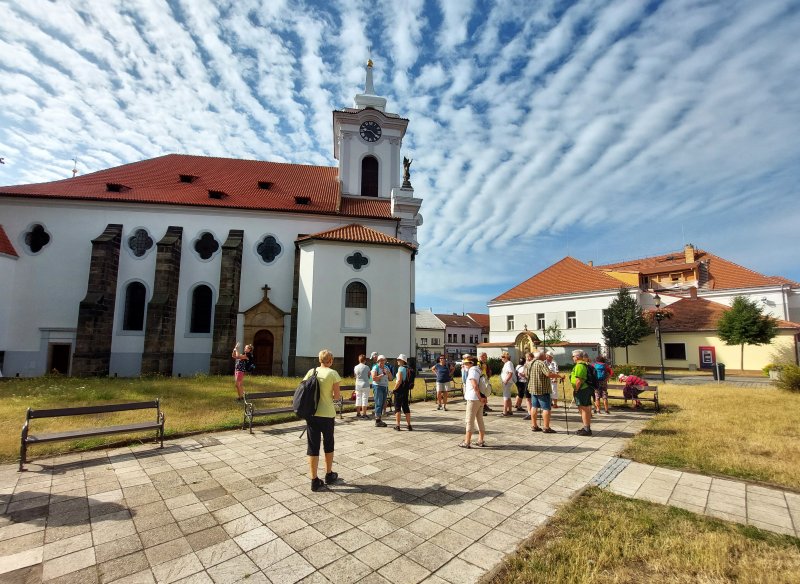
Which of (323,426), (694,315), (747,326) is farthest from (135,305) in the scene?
(694,315)

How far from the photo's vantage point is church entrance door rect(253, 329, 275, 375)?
20.0 m

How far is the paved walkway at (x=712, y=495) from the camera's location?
4.14m

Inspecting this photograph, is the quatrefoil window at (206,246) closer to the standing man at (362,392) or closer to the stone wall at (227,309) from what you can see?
the stone wall at (227,309)

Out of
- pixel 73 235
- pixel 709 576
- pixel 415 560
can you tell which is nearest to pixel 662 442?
pixel 709 576

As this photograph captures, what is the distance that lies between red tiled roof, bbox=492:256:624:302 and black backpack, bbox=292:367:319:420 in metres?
33.6

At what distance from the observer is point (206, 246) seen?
2145 centimetres

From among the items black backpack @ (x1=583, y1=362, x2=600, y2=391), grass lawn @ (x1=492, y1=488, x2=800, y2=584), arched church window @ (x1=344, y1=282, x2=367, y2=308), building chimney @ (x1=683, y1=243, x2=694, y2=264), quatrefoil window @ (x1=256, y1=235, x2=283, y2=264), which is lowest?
grass lawn @ (x1=492, y1=488, x2=800, y2=584)

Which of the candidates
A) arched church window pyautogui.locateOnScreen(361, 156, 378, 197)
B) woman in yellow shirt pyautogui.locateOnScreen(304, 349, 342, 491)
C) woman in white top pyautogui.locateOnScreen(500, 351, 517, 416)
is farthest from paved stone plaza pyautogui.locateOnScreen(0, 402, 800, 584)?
arched church window pyautogui.locateOnScreen(361, 156, 378, 197)

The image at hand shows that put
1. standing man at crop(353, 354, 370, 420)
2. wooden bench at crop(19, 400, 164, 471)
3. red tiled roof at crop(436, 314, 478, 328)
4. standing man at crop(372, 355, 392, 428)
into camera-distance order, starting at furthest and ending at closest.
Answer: red tiled roof at crop(436, 314, 478, 328) < standing man at crop(353, 354, 370, 420) < standing man at crop(372, 355, 392, 428) < wooden bench at crop(19, 400, 164, 471)

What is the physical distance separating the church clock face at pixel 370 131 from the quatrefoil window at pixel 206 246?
12887mm

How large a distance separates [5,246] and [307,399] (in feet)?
81.6

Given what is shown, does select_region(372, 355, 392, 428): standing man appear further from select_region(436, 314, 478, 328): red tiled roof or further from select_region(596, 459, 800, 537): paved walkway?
select_region(436, 314, 478, 328): red tiled roof

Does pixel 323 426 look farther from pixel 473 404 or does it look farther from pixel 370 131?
pixel 370 131

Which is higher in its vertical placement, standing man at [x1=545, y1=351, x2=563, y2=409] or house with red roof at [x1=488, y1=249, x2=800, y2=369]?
house with red roof at [x1=488, y1=249, x2=800, y2=369]
